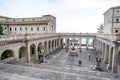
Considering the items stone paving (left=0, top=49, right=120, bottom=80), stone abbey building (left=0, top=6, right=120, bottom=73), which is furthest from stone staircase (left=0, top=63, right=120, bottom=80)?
stone abbey building (left=0, top=6, right=120, bottom=73)

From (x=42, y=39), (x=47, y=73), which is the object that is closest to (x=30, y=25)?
(x=42, y=39)

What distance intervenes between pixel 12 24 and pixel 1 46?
28821 mm

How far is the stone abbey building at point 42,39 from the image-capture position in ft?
49.9

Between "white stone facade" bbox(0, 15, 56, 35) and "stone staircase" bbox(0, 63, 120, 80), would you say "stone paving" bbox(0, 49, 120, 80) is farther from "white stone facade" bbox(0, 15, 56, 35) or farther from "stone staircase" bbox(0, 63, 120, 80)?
"white stone facade" bbox(0, 15, 56, 35)

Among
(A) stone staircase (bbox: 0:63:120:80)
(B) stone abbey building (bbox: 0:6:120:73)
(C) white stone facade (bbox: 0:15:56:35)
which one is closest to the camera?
(A) stone staircase (bbox: 0:63:120:80)

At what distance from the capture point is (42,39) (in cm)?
2431

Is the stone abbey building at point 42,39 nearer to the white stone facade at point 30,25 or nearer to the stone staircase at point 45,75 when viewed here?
the white stone facade at point 30,25

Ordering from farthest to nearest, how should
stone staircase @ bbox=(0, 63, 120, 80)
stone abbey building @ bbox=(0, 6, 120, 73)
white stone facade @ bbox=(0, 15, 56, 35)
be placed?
white stone facade @ bbox=(0, 15, 56, 35)
stone abbey building @ bbox=(0, 6, 120, 73)
stone staircase @ bbox=(0, 63, 120, 80)

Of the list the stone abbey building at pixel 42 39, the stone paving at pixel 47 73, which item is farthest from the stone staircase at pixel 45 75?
the stone abbey building at pixel 42 39

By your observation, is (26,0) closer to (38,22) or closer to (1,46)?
(1,46)

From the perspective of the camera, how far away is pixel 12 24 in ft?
127

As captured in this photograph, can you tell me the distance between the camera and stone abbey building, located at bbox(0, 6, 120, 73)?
15211 millimetres

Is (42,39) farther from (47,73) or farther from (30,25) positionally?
(47,73)

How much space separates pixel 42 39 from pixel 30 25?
15173mm
